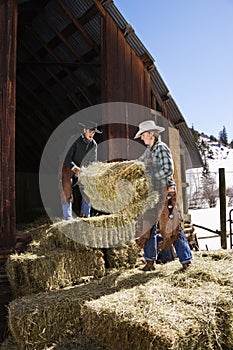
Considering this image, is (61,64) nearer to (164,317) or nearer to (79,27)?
(79,27)

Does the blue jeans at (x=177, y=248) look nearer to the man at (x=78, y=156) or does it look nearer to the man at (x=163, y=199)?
the man at (x=163, y=199)

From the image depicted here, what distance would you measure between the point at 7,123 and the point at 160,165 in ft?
6.87

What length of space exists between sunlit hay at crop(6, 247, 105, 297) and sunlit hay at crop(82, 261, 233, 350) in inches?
40.0

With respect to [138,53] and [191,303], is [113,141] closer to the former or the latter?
[138,53]

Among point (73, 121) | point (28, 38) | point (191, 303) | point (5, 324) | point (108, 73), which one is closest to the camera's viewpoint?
point (191, 303)

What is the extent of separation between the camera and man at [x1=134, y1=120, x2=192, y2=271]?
168 inches

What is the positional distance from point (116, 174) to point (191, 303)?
185 centimetres

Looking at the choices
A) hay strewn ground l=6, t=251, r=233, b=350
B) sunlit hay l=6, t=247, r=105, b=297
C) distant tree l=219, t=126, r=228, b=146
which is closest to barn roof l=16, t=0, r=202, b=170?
sunlit hay l=6, t=247, r=105, b=297

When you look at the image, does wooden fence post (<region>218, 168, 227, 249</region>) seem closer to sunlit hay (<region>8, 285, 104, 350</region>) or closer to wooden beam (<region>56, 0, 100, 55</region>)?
wooden beam (<region>56, 0, 100, 55</region>)

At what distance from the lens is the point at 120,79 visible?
6.80 meters

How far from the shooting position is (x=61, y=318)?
12.4ft

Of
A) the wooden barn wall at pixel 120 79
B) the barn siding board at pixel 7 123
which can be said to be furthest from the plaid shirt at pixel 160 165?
the wooden barn wall at pixel 120 79

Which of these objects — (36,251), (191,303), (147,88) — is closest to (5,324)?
(36,251)

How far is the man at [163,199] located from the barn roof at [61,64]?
10.9 feet
